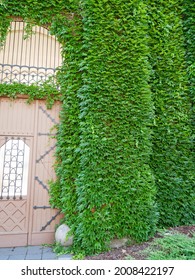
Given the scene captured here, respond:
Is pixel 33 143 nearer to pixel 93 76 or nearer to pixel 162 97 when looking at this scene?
pixel 93 76

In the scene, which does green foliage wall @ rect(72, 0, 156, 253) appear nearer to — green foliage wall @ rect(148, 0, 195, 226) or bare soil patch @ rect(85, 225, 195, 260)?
bare soil patch @ rect(85, 225, 195, 260)

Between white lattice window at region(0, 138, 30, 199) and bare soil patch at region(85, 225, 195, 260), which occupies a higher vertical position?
white lattice window at region(0, 138, 30, 199)

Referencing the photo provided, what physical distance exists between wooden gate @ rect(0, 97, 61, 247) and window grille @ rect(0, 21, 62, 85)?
496 millimetres

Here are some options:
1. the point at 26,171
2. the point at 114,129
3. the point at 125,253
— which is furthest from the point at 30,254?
the point at 114,129

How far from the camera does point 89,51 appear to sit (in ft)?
10.5

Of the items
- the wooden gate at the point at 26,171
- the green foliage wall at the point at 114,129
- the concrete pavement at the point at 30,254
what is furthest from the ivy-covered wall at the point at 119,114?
the concrete pavement at the point at 30,254

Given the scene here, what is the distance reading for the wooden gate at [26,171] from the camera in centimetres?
317

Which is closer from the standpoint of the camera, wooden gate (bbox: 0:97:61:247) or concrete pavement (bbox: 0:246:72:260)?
concrete pavement (bbox: 0:246:72:260)

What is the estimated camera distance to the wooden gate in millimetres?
3170

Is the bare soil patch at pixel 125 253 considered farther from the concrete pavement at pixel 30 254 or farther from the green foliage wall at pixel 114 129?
the concrete pavement at pixel 30 254

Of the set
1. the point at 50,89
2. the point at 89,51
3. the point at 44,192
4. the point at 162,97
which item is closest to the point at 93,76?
the point at 89,51

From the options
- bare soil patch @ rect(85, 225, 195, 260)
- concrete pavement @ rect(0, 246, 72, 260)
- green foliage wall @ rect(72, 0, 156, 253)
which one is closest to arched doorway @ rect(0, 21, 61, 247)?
concrete pavement @ rect(0, 246, 72, 260)
